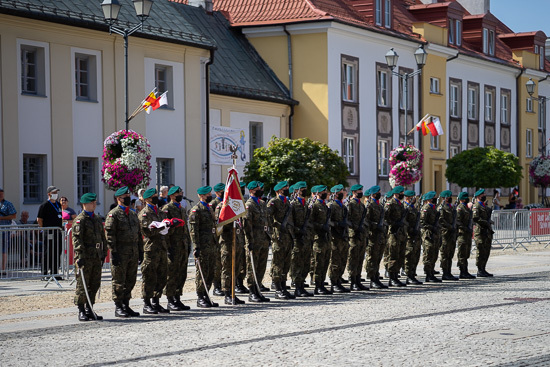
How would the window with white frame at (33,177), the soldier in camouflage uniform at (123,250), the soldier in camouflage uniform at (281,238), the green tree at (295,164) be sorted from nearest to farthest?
the soldier in camouflage uniform at (123,250)
the soldier in camouflage uniform at (281,238)
the window with white frame at (33,177)
the green tree at (295,164)

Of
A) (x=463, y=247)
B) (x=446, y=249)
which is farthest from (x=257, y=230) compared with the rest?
(x=463, y=247)

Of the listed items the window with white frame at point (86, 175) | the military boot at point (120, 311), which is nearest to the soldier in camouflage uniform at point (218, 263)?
the military boot at point (120, 311)

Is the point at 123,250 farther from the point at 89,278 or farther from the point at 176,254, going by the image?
the point at 176,254

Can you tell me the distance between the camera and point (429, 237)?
63.8 feet

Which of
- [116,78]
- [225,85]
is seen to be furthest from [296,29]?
[116,78]

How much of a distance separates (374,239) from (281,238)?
2435mm

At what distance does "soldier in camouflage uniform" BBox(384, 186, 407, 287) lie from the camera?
60.6 ft

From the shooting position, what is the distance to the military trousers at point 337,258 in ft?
56.7

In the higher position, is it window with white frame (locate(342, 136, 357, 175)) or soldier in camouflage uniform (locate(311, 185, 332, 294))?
window with white frame (locate(342, 136, 357, 175))

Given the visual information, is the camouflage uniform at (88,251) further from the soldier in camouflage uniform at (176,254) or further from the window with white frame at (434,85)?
the window with white frame at (434,85)

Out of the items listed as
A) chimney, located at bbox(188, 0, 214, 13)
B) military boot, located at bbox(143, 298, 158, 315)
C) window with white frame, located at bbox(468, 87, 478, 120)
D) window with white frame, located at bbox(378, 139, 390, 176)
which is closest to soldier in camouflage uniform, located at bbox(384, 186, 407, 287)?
military boot, located at bbox(143, 298, 158, 315)

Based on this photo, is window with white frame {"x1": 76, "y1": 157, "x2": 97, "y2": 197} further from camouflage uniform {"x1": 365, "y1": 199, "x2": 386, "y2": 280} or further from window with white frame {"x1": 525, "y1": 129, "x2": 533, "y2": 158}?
window with white frame {"x1": 525, "y1": 129, "x2": 533, "y2": 158}

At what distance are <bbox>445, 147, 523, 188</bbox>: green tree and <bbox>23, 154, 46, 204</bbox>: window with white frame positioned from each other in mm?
23040

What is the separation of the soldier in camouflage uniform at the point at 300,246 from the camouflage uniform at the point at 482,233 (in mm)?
5211
